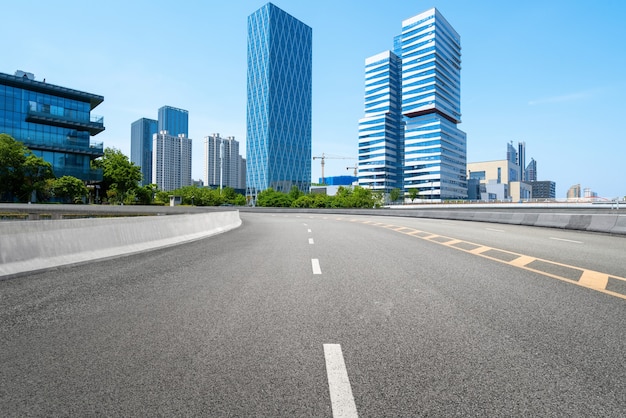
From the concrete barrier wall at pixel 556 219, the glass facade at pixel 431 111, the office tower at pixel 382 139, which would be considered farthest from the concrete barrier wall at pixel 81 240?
the office tower at pixel 382 139

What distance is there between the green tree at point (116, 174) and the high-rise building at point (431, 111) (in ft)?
396

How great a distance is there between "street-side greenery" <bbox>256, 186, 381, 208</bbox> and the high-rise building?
3359 centimetres

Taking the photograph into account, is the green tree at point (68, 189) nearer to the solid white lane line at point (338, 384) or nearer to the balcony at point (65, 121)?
the balcony at point (65, 121)

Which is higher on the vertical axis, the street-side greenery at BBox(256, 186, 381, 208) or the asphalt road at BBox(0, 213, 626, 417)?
the street-side greenery at BBox(256, 186, 381, 208)

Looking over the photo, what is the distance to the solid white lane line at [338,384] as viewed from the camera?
2.48m

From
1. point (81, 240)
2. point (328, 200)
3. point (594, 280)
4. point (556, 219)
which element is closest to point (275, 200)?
point (328, 200)

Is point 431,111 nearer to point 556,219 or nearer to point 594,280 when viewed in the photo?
point 556,219

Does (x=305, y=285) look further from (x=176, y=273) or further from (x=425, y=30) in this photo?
(x=425, y=30)

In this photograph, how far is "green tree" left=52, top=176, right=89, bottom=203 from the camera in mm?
62156

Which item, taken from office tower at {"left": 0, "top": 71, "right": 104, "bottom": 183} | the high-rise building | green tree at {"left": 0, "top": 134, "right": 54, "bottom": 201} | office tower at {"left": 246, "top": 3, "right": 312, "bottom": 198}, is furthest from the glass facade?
green tree at {"left": 0, "top": 134, "right": 54, "bottom": 201}

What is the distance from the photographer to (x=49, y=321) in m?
4.51

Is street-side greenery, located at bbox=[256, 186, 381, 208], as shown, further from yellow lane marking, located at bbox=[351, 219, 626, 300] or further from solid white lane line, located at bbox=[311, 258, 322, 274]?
solid white lane line, located at bbox=[311, 258, 322, 274]

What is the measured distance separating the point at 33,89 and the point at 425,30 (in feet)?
508

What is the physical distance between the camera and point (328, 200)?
14362 cm
